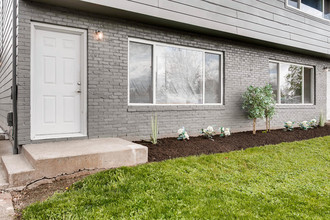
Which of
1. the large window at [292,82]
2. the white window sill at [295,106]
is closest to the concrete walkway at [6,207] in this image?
the white window sill at [295,106]

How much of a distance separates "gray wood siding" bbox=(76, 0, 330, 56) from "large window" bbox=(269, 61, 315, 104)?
0.85 m

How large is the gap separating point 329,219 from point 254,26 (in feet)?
18.1

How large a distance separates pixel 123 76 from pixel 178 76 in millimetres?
1567

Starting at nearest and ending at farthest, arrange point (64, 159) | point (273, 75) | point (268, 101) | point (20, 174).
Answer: point (20, 174) < point (64, 159) < point (268, 101) < point (273, 75)

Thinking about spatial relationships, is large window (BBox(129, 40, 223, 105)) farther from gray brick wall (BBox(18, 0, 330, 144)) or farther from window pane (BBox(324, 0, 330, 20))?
window pane (BBox(324, 0, 330, 20))

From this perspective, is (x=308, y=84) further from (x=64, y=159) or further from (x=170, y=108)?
(x=64, y=159)

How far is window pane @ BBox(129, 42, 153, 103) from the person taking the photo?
5250mm

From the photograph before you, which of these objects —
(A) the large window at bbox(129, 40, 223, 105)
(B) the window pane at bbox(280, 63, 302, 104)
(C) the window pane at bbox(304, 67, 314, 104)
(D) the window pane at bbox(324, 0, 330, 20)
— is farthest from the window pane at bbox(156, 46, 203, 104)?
(D) the window pane at bbox(324, 0, 330, 20)

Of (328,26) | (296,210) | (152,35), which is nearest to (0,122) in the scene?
(152,35)

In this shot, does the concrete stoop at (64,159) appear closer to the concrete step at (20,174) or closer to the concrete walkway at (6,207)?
the concrete step at (20,174)

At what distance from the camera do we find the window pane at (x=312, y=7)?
833 centimetres

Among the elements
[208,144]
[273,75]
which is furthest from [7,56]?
[273,75]

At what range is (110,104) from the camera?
Answer: 4859 mm

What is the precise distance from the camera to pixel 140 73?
17.7 ft
